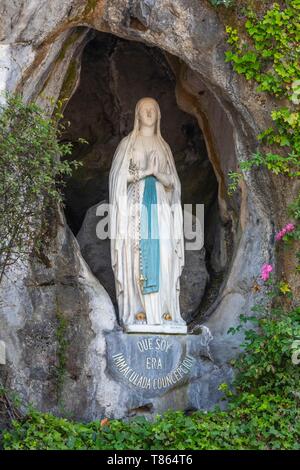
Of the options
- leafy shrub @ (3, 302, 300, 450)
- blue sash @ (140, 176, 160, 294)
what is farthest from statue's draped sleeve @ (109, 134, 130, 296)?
leafy shrub @ (3, 302, 300, 450)

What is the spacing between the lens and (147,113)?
31.8ft

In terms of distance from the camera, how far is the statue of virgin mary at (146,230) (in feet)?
29.9

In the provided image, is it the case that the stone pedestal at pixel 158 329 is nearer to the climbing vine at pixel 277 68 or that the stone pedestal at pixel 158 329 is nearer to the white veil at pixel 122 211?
the white veil at pixel 122 211

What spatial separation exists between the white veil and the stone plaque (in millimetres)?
473

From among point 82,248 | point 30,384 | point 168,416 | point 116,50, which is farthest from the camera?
point 116,50

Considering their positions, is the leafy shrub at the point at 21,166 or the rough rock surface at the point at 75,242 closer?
the leafy shrub at the point at 21,166

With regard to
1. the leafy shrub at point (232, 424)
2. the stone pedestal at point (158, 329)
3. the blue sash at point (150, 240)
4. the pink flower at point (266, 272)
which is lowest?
the leafy shrub at point (232, 424)

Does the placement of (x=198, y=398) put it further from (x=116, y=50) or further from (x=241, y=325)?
(x=116, y=50)

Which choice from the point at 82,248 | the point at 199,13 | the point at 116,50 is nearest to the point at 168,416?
the point at 82,248

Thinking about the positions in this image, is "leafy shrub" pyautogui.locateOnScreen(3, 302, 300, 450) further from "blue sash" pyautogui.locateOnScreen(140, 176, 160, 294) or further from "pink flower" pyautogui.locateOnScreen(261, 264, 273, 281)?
"blue sash" pyautogui.locateOnScreen(140, 176, 160, 294)

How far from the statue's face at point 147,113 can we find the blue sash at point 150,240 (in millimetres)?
574

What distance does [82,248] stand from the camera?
10258 millimetres

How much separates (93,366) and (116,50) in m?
3.82

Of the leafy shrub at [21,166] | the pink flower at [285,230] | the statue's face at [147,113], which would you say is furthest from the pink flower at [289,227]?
the leafy shrub at [21,166]
